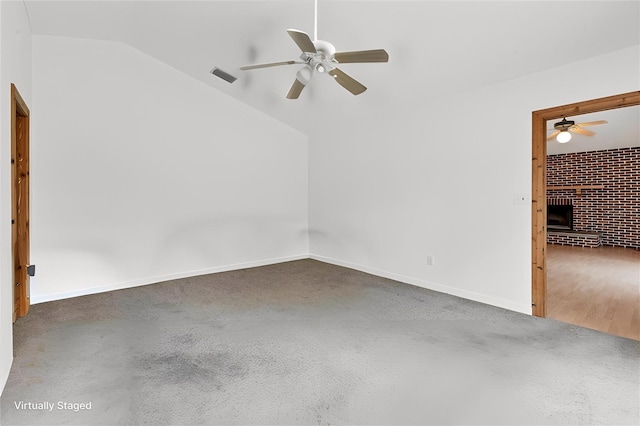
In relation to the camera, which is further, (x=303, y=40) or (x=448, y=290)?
(x=448, y=290)

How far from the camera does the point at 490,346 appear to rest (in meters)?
2.56

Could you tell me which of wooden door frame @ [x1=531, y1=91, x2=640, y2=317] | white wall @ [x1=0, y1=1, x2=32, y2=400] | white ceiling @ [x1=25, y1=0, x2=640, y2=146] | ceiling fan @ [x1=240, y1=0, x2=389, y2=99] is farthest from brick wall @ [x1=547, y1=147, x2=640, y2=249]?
white wall @ [x1=0, y1=1, x2=32, y2=400]

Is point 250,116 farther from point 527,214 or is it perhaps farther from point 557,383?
point 557,383

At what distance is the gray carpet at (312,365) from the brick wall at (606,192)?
5.88 metres

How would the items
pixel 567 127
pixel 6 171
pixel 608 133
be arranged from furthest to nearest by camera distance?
pixel 608 133
pixel 567 127
pixel 6 171

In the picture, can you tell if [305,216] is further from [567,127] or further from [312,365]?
[567,127]

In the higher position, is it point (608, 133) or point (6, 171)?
point (608, 133)

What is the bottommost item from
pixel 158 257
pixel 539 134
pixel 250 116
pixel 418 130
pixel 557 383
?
pixel 557 383

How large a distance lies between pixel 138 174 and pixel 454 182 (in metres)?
3.94

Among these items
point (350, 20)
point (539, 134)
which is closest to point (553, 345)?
point (539, 134)

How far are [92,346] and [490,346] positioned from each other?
3058 mm

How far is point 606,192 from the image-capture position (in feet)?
24.0

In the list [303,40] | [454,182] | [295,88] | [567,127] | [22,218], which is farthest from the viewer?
[567,127]

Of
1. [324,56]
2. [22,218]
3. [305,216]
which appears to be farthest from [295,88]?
[305,216]
